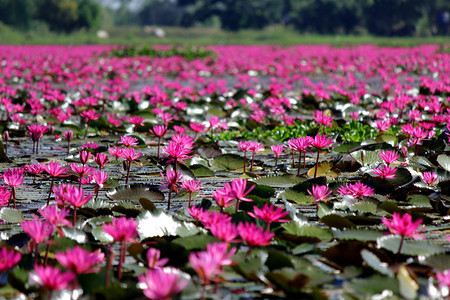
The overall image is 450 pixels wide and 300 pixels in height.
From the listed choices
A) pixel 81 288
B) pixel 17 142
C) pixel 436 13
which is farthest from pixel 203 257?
pixel 436 13

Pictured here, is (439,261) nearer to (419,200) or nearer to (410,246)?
(410,246)

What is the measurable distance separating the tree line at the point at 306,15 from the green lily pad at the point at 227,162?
2209 inches

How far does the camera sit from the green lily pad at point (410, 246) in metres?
1.82

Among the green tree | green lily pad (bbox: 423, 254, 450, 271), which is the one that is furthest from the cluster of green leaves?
the green tree

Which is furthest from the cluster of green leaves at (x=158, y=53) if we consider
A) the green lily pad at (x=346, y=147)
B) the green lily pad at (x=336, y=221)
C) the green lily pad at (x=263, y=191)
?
the green lily pad at (x=336, y=221)

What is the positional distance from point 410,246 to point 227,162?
188 centimetres

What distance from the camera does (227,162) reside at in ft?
11.9

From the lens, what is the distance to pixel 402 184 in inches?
112

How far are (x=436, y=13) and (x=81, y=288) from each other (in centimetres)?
6739

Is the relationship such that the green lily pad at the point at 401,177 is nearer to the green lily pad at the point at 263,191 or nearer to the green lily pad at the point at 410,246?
the green lily pad at the point at 263,191

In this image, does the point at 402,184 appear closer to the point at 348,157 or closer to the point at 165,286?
the point at 348,157

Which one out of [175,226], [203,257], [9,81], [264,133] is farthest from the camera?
[9,81]

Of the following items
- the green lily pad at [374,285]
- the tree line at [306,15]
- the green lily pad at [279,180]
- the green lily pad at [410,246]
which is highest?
the tree line at [306,15]

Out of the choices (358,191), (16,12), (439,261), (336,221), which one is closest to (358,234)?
(336,221)
